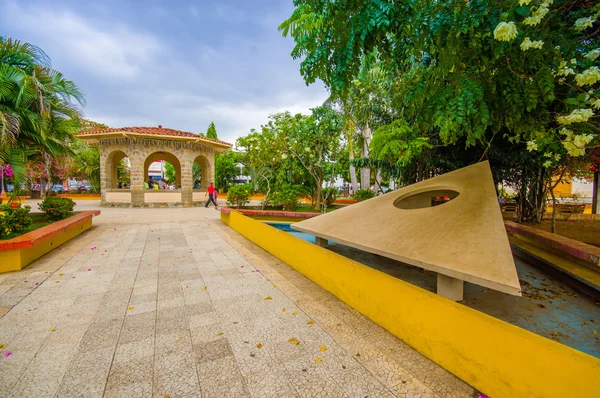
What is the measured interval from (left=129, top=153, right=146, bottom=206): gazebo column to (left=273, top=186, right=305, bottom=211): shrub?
9458mm

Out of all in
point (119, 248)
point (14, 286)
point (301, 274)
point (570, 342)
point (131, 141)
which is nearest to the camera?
point (570, 342)

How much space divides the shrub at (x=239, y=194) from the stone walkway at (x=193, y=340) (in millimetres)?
8858

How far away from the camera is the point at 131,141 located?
54.8ft

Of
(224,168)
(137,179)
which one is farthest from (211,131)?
(137,179)

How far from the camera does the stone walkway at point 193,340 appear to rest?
2.07 metres

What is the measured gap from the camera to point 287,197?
13.0 metres

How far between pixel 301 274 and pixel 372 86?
9.29 metres

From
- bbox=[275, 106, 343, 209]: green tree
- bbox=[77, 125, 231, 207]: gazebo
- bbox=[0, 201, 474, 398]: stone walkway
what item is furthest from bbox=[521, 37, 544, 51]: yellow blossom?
bbox=[77, 125, 231, 207]: gazebo

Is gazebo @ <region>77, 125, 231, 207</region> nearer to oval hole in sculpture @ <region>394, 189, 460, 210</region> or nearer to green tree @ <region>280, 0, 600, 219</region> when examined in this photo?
oval hole in sculpture @ <region>394, 189, 460, 210</region>

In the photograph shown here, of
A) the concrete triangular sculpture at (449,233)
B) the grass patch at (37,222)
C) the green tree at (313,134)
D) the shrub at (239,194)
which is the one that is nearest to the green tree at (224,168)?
the shrub at (239,194)

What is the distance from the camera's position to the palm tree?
18.8 ft

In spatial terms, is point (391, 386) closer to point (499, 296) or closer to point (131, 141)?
point (499, 296)

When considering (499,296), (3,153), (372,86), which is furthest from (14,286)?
(372,86)

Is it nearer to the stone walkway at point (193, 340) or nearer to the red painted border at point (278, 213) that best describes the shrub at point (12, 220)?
the stone walkway at point (193, 340)
